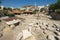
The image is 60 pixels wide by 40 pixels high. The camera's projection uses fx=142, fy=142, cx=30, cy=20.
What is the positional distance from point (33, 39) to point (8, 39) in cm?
390

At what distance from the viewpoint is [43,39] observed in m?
17.3

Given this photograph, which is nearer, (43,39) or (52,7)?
(43,39)

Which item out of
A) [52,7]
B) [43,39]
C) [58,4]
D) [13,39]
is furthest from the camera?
[52,7]

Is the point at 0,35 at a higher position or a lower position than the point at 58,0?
lower

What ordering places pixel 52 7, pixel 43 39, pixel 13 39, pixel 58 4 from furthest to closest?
1. pixel 52 7
2. pixel 58 4
3. pixel 13 39
4. pixel 43 39

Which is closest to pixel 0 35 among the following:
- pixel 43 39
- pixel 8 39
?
pixel 8 39

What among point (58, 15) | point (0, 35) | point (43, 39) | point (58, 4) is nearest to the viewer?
point (43, 39)

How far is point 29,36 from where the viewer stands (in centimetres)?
1762

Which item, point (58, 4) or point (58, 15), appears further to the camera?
point (58, 4)

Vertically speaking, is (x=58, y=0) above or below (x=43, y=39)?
above

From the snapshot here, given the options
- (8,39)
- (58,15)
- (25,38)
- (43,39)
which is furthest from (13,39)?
(58,15)

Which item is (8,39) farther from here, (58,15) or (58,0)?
(58,0)

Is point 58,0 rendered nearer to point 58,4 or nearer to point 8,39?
point 58,4

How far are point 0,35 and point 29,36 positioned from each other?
19.7 feet
